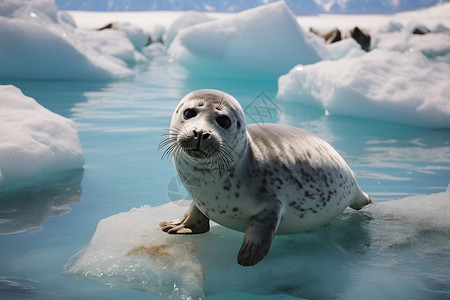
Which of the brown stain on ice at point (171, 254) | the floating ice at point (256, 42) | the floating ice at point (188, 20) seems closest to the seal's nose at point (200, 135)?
the brown stain on ice at point (171, 254)

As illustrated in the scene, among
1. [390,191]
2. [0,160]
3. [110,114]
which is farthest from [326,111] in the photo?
[0,160]

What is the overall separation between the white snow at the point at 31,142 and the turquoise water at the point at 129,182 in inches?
5.1

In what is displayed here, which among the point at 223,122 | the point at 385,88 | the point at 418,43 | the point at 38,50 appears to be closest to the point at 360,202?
the point at 223,122

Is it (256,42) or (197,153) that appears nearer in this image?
(197,153)

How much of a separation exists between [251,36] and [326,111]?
3409 mm

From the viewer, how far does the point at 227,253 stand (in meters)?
2.22

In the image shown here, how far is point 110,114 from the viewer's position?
641 centimetres

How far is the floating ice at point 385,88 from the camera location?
5.83 meters

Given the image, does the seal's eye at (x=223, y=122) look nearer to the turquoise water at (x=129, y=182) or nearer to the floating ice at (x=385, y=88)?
the turquoise water at (x=129, y=182)

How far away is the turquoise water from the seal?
0.21 metres

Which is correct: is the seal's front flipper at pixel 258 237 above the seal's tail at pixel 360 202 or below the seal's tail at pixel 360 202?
above

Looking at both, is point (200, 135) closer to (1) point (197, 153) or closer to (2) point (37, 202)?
(1) point (197, 153)

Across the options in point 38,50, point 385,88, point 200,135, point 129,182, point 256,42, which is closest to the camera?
point 200,135

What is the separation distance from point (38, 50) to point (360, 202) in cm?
774
